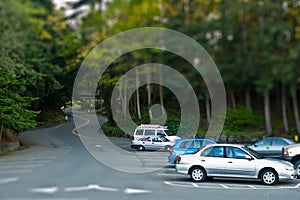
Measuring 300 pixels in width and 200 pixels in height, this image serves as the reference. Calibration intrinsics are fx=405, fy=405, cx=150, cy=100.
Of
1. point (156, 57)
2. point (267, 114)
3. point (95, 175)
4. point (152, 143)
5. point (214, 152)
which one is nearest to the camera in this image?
point (214, 152)

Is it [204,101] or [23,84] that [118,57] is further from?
[204,101]

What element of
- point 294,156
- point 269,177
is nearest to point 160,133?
point 269,177

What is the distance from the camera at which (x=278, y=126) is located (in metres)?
33.4

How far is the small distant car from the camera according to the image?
13615 millimetres

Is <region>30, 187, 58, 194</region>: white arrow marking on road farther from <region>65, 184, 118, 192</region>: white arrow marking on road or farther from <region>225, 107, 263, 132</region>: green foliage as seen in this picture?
<region>225, 107, 263, 132</region>: green foliage

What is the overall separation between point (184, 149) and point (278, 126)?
65.8 feet

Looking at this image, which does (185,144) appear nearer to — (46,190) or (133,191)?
(133,191)

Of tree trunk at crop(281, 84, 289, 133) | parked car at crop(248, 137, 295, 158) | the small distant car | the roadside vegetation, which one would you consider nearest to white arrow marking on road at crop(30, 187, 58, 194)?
the roadside vegetation

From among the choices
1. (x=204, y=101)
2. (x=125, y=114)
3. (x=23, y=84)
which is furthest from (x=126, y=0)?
(x=204, y=101)

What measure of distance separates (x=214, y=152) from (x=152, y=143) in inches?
89.3

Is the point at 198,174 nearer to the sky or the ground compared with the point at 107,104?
nearer to the ground

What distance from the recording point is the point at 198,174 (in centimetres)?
1363

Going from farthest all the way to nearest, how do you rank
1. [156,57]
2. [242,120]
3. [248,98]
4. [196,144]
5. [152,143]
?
[248,98] → [242,120] → [196,144] → [156,57] → [152,143]

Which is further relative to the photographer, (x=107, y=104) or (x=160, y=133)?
(x=160, y=133)
